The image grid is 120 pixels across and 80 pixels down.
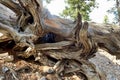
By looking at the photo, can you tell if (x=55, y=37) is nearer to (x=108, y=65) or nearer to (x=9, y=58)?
(x=9, y=58)

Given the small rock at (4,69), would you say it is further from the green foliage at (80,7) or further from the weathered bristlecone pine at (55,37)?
the green foliage at (80,7)

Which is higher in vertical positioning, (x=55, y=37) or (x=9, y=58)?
(x=55, y=37)

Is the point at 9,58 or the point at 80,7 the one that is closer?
the point at 9,58

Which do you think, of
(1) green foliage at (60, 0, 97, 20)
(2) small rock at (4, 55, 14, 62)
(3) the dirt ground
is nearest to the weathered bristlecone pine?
(2) small rock at (4, 55, 14, 62)

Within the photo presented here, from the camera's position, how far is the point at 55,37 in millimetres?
5312

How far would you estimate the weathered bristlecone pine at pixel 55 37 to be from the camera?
469cm

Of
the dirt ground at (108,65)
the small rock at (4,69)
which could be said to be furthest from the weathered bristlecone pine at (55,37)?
the dirt ground at (108,65)

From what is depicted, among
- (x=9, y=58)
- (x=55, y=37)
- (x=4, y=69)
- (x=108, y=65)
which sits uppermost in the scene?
(x=55, y=37)

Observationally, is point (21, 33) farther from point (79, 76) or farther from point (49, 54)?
point (79, 76)

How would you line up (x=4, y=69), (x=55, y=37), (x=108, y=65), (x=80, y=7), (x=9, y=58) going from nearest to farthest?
(x=55, y=37) < (x=9, y=58) < (x=4, y=69) < (x=108, y=65) < (x=80, y=7)

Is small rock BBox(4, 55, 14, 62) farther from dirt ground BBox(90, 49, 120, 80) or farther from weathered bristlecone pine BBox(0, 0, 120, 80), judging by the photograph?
dirt ground BBox(90, 49, 120, 80)

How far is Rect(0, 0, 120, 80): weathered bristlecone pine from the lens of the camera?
185 inches

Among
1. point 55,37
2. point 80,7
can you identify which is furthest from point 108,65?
point 80,7

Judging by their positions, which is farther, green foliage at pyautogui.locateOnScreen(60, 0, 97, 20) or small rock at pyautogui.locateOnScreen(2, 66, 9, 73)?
green foliage at pyautogui.locateOnScreen(60, 0, 97, 20)
